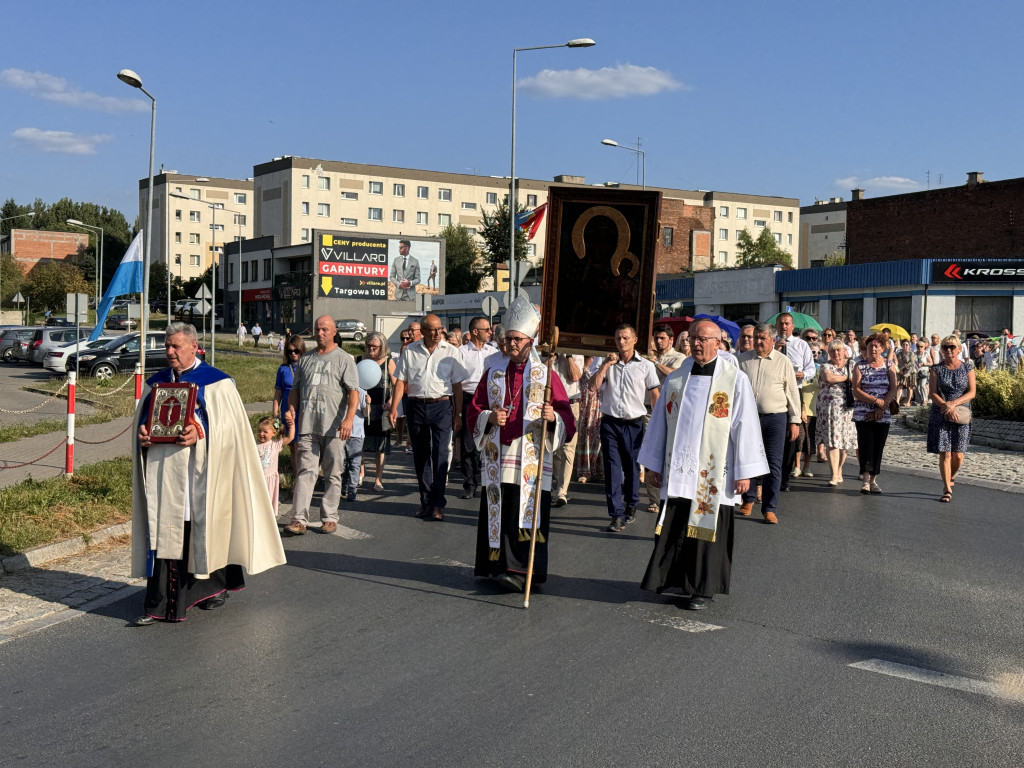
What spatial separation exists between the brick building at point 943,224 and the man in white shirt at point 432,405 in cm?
4354

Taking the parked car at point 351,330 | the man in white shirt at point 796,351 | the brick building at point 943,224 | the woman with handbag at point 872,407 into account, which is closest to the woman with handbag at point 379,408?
the man in white shirt at point 796,351

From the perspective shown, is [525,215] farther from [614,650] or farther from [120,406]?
[614,650]

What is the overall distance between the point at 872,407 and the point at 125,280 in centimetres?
1157

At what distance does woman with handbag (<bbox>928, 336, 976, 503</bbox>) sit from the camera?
1183 centimetres

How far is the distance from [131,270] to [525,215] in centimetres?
1883

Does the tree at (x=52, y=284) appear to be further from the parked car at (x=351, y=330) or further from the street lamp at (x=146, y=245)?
the street lamp at (x=146, y=245)

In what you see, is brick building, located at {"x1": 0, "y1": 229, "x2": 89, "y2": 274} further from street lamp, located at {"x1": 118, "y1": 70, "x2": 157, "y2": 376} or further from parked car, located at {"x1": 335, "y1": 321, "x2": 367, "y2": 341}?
street lamp, located at {"x1": 118, "y1": 70, "x2": 157, "y2": 376}

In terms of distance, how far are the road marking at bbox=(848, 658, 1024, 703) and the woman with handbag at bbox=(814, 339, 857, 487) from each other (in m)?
7.74

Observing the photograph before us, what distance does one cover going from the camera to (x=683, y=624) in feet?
21.4

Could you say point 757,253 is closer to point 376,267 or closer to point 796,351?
point 376,267

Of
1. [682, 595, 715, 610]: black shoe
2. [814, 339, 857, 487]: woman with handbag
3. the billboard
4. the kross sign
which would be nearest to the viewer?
[682, 595, 715, 610]: black shoe

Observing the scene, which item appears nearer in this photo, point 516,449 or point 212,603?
point 212,603

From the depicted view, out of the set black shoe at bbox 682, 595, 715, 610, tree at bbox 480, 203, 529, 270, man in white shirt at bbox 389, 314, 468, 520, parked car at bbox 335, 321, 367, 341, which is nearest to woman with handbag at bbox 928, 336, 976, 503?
man in white shirt at bbox 389, 314, 468, 520

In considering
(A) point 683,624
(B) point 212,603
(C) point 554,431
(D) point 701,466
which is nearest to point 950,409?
(D) point 701,466
